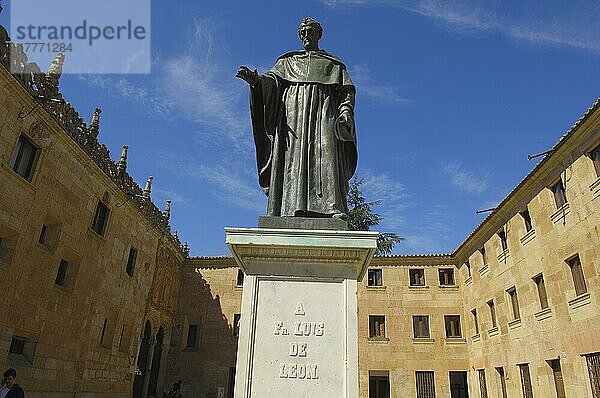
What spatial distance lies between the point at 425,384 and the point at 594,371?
458 inches

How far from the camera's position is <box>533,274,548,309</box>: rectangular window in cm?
1816

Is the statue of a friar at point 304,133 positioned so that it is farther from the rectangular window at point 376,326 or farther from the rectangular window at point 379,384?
the rectangular window at point 379,384

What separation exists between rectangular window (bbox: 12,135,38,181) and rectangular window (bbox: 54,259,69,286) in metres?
3.69

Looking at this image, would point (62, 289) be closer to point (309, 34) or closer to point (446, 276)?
point (309, 34)

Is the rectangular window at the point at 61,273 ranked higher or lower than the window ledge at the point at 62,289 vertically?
higher

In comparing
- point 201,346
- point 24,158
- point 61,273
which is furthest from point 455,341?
point 24,158

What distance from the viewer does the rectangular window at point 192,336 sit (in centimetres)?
2733

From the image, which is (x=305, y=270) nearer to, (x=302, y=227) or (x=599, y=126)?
(x=302, y=227)

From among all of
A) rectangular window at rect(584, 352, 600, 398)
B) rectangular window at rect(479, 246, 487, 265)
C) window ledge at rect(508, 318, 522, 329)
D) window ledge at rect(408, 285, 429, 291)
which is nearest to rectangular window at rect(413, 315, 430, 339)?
window ledge at rect(408, 285, 429, 291)

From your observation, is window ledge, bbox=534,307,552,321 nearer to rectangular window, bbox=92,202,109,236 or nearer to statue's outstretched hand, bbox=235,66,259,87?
statue's outstretched hand, bbox=235,66,259,87

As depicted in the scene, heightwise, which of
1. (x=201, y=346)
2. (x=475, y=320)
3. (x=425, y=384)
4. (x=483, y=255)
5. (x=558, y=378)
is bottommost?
(x=425, y=384)

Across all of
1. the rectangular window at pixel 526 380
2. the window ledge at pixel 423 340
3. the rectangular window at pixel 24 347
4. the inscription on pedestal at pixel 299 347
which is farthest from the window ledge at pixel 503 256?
the inscription on pedestal at pixel 299 347

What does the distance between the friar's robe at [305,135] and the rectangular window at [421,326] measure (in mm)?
23907

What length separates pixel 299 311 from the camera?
3.52 meters
